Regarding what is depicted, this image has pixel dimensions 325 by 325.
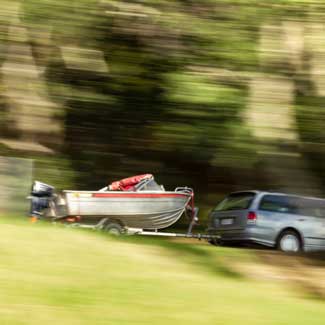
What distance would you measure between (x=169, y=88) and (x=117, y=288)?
6.03 feet

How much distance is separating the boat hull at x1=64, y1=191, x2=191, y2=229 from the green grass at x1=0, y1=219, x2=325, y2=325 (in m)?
2.79

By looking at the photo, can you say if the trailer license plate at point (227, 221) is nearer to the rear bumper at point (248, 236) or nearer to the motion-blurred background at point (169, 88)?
the rear bumper at point (248, 236)

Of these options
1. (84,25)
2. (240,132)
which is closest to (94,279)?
(240,132)

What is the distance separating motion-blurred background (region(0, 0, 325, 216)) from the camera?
661 cm

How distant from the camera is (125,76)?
23.0 feet

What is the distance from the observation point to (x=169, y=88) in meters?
6.77

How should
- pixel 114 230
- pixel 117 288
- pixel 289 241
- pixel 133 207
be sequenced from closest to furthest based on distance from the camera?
1. pixel 117 288
2. pixel 114 230
3. pixel 133 207
4. pixel 289 241

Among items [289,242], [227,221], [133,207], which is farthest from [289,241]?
[133,207]

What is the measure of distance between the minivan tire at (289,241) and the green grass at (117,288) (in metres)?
9.18

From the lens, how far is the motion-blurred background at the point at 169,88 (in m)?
6.61

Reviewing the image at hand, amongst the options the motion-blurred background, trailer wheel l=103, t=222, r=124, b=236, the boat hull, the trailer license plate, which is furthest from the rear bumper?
the motion-blurred background

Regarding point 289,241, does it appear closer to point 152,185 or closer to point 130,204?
point 130,204

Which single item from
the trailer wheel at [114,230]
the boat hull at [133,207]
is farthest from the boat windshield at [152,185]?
the trailer wheel at [114,230]

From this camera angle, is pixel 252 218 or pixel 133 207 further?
pixel 252 218
